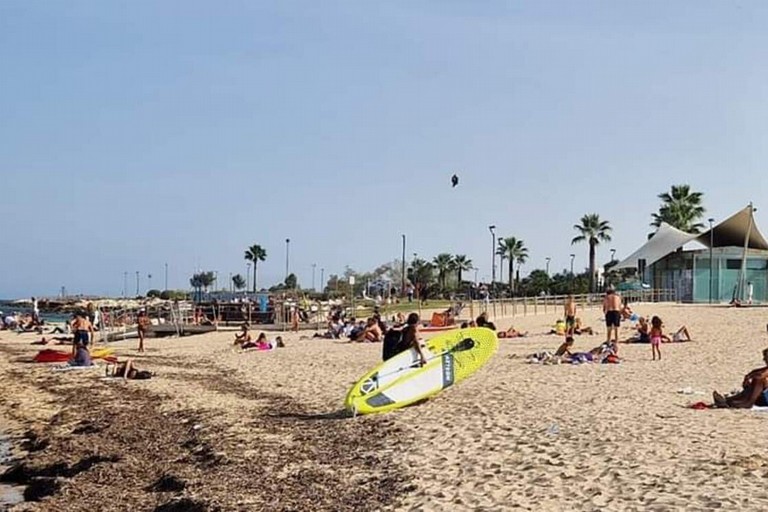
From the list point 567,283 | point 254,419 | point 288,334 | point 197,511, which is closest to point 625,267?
point 567,283

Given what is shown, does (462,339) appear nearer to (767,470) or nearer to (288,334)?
(767,470)

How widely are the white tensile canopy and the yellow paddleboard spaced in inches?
1764

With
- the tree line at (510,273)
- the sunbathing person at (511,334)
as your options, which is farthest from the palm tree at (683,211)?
the sunbathing person at (511,334)

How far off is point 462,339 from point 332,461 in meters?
5.27

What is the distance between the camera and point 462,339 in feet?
47.9

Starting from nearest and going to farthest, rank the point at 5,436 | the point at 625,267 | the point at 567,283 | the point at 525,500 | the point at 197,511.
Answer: the point at 525,500
the point at 197,511
the point at 5,436
the point at 625,267
the point at 567,283

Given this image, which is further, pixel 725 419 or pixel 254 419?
pixel 254 419

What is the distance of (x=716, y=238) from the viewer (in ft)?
195

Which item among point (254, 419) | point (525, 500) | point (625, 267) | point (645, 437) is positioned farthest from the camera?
point (625, 267)

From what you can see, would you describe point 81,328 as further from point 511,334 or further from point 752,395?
point 752,395

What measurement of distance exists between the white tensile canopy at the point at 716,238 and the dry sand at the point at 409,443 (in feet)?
130

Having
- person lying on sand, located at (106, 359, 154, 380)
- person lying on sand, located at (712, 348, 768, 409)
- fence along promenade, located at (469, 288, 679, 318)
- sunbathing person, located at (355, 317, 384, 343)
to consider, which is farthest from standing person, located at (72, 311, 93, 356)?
fence along promenade, located at (469, 288, 679, 318)

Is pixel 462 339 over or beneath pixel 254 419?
over

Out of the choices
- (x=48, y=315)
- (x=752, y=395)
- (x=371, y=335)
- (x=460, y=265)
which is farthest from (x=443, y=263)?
(x=752, y=395)
